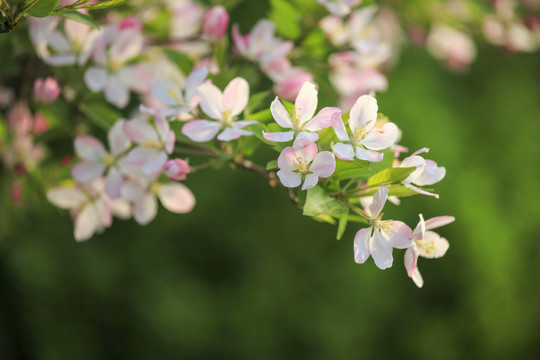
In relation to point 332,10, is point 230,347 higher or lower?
lower

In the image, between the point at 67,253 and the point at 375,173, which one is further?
the point at 67,253

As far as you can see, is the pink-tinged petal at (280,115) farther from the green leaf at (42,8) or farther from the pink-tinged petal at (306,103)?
the green leaf at (42,8)

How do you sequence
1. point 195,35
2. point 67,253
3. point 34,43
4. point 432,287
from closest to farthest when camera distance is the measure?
point 34,43, point 195,35, point 432,287, point 67,253

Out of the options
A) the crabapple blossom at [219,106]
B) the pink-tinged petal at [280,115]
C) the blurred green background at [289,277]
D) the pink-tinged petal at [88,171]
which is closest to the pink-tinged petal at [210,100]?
the crabapple blossom at [219,106]

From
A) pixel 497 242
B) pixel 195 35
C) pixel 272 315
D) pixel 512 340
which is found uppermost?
pixel 195 35

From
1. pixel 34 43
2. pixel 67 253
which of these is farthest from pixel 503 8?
pixel 67 253

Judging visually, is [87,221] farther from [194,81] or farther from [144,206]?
[194,81]

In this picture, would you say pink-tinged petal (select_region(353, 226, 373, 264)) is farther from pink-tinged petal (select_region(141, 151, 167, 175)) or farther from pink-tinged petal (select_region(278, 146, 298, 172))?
pink-tinged petal (select_region(141, 151, 167, 175))

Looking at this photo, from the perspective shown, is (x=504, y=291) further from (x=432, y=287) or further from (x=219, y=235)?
(x=219, y=235)
